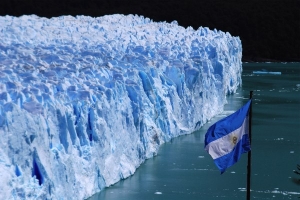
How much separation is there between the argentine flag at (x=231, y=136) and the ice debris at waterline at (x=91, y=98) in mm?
1929

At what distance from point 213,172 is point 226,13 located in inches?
1751

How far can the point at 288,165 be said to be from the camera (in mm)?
14336

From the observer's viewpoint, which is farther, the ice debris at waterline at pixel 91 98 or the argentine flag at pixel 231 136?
the ice debris at waterline at pixel 91 98

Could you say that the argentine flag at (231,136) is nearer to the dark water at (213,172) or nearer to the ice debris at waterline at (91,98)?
the ice debris at waterline at (91,98)

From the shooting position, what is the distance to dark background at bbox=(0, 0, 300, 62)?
168ft

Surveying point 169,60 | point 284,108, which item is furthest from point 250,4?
point 169,60

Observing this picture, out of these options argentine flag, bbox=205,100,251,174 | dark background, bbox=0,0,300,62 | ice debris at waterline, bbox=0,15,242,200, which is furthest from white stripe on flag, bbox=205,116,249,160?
dark background, bbox=0,0,300,62

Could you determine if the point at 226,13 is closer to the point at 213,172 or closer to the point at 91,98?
the point at 213,172

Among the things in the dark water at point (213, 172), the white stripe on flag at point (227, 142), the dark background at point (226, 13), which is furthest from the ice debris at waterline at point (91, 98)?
the dark background at point (226, 13)

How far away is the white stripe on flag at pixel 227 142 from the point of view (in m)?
8.65

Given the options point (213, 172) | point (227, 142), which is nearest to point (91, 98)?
point (213, 172)

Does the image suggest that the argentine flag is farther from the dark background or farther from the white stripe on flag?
the dark background

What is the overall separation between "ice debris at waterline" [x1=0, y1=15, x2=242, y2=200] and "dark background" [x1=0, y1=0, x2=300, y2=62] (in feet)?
94.2

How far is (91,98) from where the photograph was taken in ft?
38.5
